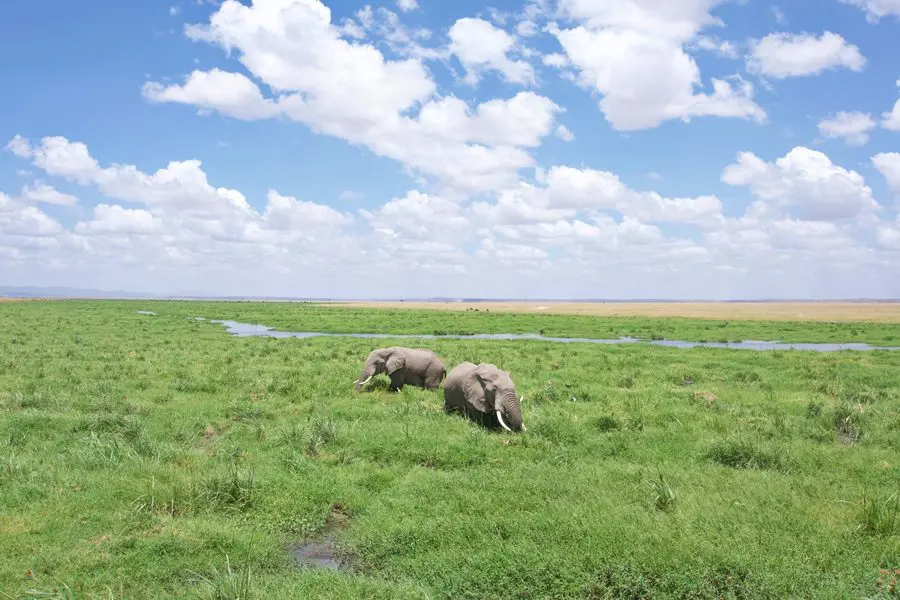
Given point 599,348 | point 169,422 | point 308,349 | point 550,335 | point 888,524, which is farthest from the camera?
point 550,335

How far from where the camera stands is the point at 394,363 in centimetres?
1762

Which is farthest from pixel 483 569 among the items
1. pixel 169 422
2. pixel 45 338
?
pixel 45 338

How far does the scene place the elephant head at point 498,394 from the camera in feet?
42.3

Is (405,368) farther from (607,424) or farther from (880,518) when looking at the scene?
(880,518)

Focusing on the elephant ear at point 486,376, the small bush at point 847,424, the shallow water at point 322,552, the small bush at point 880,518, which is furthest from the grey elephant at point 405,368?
the small bush at point 880,518

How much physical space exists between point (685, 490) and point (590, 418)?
4657 mm

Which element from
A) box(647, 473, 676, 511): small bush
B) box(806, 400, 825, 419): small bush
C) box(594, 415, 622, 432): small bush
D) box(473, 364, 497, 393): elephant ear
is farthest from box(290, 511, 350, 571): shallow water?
box(806, 400, 825, 419): small bush

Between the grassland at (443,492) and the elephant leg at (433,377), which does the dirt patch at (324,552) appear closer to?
the grassland at (443,492)

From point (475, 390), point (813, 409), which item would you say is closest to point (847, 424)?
point (813, 409)

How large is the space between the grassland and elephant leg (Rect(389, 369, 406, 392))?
2.29ft

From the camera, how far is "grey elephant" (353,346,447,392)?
17.8m

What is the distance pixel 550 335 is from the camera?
1815 inches

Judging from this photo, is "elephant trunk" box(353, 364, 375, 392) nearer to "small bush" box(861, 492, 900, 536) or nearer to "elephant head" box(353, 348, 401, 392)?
"elephant head" box(353, 348, 401, 392)

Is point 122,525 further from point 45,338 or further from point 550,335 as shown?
point 550,335
